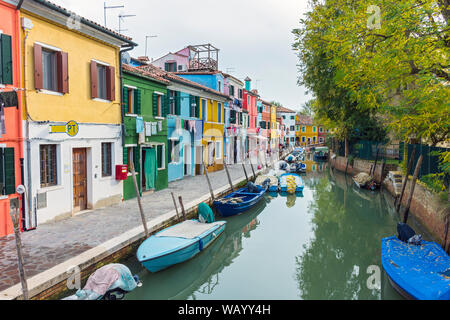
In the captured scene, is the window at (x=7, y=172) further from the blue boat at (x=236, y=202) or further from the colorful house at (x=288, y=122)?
the colorful house at (x=288, y=122)

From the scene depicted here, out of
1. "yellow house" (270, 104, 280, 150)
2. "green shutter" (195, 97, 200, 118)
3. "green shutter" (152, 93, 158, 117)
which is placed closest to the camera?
"green shutter" (152, 93, 158, 117)

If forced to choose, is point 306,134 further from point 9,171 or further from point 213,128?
point 9,171

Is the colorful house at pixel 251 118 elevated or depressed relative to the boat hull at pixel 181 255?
elevated

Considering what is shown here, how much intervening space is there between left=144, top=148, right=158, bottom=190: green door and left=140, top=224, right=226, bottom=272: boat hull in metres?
5.78

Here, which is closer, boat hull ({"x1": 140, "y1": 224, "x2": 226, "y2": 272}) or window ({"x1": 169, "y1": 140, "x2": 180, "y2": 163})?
boat hull ({"x1": 140, "y1": 224, "x2": 226, "y2": 272})

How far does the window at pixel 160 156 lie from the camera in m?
17.1

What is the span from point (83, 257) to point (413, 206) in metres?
13.2

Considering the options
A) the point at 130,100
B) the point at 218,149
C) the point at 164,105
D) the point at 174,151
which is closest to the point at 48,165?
the point at 130,100

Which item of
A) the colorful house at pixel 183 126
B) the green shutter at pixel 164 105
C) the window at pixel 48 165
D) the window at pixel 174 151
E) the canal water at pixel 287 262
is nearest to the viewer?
the canal water at pixel 287 262

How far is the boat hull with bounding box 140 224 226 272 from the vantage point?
846 centimetres

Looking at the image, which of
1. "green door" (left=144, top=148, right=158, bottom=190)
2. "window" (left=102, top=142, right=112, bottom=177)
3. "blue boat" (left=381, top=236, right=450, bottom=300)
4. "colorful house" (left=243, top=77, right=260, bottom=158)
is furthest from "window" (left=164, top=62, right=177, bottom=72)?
"blue boat" (left=381, top=236, right=450, bottom=300)

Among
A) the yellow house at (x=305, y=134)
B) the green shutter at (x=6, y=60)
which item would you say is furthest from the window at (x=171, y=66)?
the yellow house at (x=305, y=134)

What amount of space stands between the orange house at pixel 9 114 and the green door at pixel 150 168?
22.0 ft

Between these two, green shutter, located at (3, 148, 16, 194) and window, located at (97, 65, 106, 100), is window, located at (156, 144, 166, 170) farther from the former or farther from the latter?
green shutter, located at (3, 148, 16, 194)
